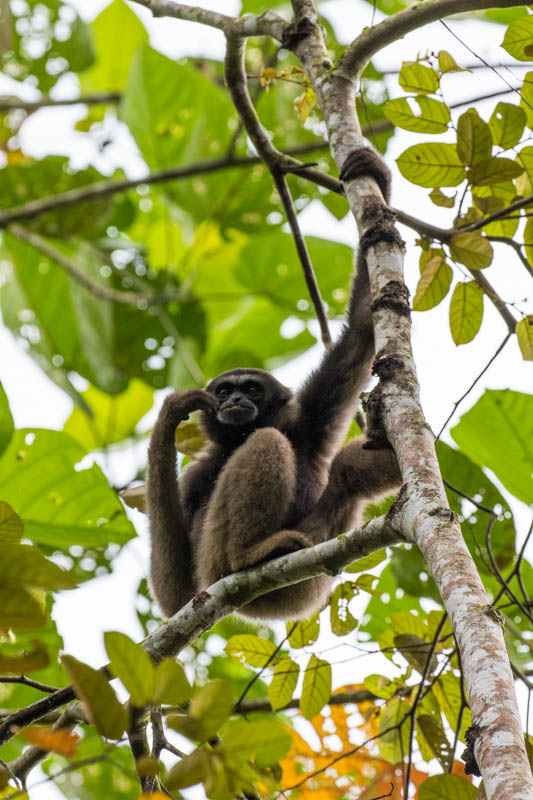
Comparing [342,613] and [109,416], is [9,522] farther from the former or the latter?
[109,416]

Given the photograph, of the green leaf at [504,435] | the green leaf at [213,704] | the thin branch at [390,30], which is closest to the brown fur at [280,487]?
the thin branch at [390,30]

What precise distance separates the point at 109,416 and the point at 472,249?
6227mm

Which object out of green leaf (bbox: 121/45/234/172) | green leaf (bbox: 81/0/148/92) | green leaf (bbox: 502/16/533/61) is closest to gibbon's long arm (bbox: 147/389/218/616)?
green leaf (bbox: 502/16/533/61)

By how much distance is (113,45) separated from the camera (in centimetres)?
1155

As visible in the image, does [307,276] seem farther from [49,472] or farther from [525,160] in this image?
[49,472]

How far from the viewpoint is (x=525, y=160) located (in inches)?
195

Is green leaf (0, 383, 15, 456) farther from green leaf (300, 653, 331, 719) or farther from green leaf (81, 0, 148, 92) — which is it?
green leaf (81, 0, 148, 92)

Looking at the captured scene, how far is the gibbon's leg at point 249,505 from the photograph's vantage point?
18.0 ft

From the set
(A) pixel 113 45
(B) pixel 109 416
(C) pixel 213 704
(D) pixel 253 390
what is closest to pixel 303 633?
(D) pixel 253 390

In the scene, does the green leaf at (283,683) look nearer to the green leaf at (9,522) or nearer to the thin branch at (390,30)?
the green leaf at (9,522)

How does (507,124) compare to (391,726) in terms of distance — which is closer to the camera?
(507,124)

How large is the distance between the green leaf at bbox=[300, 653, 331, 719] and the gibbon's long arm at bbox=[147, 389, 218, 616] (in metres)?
1.46

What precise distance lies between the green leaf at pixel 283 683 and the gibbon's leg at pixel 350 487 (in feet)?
2.80

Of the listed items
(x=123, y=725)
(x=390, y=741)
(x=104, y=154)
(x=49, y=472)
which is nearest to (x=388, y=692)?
(x=390, y=741)
